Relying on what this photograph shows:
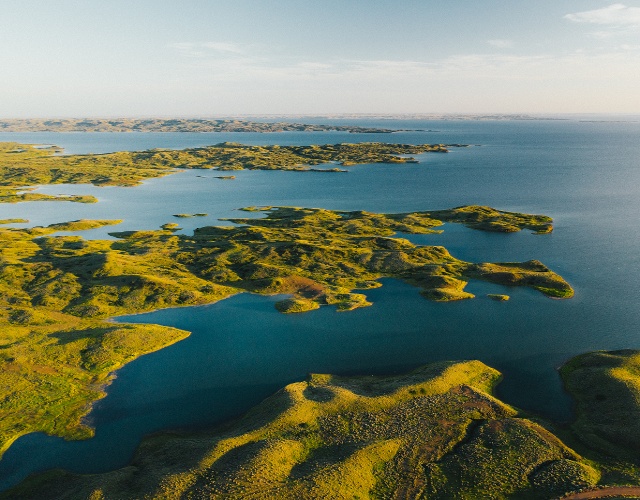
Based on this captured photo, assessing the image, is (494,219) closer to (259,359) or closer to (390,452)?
(259,359)

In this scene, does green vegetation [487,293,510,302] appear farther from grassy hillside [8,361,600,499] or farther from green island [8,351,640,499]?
grassy hillside [8,361,600,499]

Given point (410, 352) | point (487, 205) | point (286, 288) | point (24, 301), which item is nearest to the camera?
point (410, 352)

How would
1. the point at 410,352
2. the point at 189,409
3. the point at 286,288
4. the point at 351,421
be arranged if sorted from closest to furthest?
1. the point at 351,421
2. the point at 189,409
3. the point at 410,352
4. the point at 286,288

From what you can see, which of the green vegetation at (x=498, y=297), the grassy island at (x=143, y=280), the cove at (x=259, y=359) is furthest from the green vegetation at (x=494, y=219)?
the green vegetation at (x=498, y=297)

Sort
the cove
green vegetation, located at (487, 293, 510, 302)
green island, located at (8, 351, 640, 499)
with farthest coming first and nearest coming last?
1. green vegetation, located at (487, 293, 510, 302)
2. the cove
3. green island, located at (8, 351, 640, 499)

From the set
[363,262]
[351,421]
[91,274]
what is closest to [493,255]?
[363,262]

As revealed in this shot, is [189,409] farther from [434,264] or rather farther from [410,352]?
[434,264]

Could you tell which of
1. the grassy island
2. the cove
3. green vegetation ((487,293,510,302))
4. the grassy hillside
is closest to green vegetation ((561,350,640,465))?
the cove
